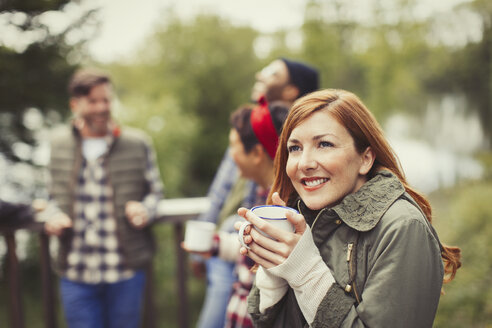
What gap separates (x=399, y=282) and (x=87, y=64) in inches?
275

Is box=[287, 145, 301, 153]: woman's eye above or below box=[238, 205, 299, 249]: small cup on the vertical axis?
above

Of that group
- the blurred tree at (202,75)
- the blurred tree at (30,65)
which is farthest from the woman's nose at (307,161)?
the blurred tree at (202,75)

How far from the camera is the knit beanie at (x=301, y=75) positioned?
2.34 meters

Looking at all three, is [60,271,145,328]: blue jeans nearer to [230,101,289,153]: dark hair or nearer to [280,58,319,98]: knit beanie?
[230,101,289,153]: dark hair

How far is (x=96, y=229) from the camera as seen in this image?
2.35 m

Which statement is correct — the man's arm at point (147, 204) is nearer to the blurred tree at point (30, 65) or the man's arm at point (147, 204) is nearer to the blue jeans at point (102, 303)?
the blue jeans at point (102, 303)

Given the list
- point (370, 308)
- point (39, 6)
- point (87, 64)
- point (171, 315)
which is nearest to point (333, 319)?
point (370, 308)

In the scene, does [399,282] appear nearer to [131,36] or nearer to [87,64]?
[87,64]

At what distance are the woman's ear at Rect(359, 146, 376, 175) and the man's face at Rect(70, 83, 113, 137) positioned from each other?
5.79ft

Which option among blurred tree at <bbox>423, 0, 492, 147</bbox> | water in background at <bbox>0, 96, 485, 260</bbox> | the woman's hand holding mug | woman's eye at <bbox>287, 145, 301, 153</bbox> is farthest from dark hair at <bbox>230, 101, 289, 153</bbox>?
blurred tree at <bbox>423, 0, 492, 147</bbox>

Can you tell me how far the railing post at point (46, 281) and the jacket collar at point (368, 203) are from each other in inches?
77.8

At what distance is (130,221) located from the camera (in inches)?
92.7

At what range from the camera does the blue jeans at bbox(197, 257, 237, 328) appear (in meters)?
2.01

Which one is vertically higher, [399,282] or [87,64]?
[87,64]
